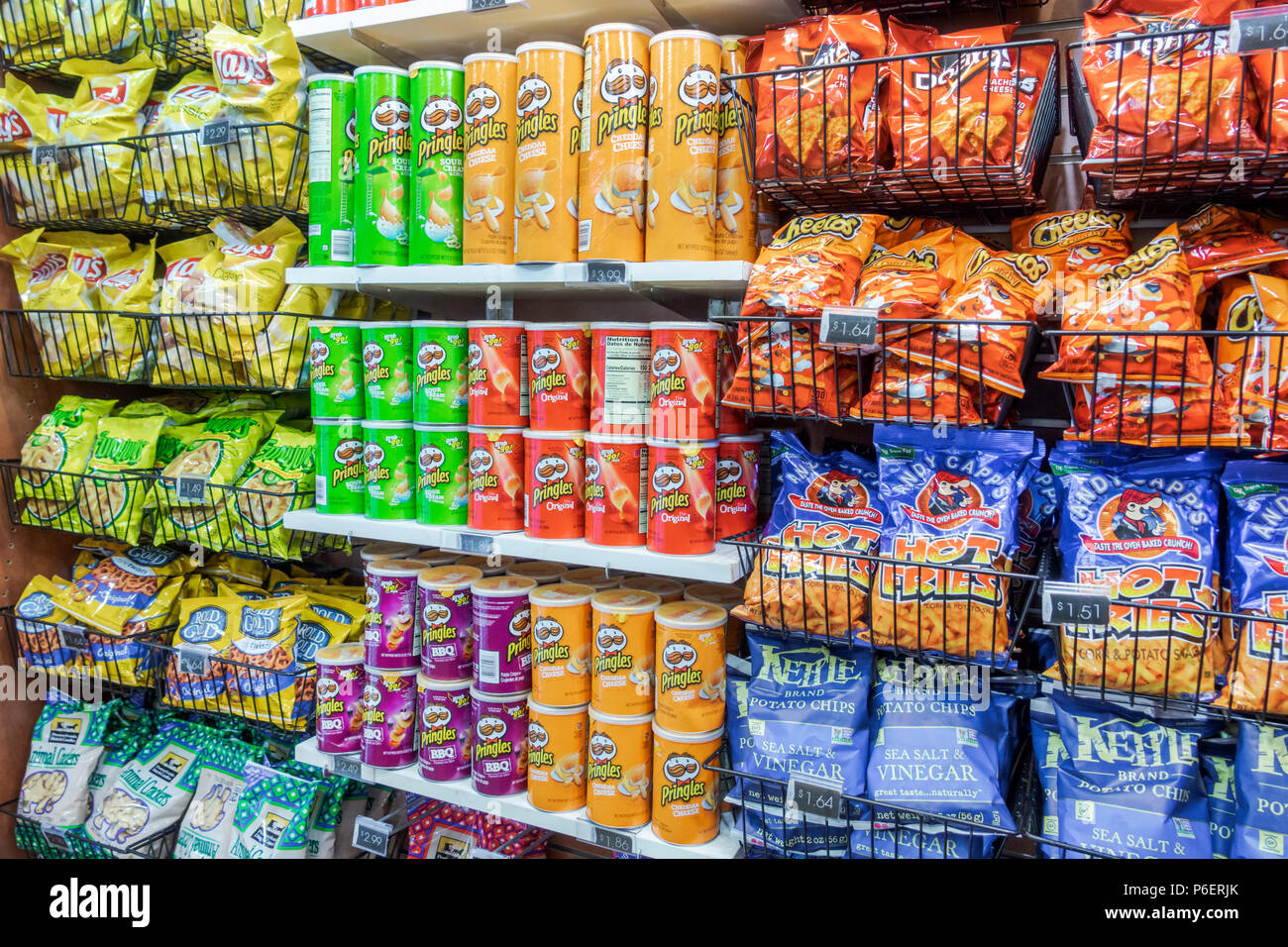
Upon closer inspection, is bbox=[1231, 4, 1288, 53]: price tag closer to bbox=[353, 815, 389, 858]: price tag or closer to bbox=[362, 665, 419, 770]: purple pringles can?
bbox=[362, 665, 419, 770]: purple pringles can

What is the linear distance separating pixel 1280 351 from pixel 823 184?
70cm

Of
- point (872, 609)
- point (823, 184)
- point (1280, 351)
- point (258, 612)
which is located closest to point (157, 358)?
point (258, 612)

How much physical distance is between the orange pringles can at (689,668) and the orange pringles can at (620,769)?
7cm

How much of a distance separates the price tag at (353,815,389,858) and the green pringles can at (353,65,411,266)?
4.23 ft

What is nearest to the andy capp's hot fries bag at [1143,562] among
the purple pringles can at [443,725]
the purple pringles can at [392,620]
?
the purple pringles can at [443,725]

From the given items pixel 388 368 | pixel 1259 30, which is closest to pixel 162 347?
pixel 388 368

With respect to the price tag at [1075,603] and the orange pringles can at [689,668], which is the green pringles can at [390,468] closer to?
the orange pringles can at [689,668]

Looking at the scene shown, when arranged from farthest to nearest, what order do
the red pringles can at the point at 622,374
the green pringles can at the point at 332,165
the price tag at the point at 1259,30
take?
the green pringles can at the point at 332,165 < the red pringles can at the point at 622,374 < the price tag at the point at 1259,30

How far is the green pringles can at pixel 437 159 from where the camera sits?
1672 millimetres

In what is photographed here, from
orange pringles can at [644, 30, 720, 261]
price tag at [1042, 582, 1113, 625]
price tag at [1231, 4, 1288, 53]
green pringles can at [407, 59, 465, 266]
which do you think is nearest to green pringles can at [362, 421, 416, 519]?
green pringles can at [407, 59, 465, 266]

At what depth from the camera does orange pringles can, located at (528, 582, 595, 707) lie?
1.61 metres

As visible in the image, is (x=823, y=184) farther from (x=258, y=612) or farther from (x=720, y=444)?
(x=258, y=612)

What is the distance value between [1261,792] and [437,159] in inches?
69.4

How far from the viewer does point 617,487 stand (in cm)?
156
